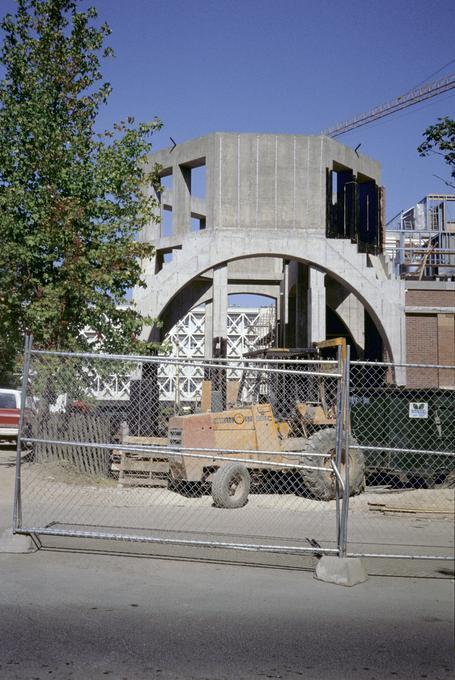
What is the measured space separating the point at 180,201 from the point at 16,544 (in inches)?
1002

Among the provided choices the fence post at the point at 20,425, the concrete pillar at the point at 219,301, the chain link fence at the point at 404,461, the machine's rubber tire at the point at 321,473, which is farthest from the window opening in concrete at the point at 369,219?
the fence post at the point at 20,425

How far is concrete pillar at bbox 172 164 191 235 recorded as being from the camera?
3170 centimetres

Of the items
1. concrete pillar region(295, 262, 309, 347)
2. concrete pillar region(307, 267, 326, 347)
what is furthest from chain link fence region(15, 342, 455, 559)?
concrete pillar region(295, 262, 309, 347)

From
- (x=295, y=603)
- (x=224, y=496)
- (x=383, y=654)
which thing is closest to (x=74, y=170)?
(x=224, y=496)

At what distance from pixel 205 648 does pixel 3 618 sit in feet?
5.65

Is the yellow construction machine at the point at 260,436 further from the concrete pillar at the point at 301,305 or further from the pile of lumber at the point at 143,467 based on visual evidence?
the concrete pillar at the point at 301,305

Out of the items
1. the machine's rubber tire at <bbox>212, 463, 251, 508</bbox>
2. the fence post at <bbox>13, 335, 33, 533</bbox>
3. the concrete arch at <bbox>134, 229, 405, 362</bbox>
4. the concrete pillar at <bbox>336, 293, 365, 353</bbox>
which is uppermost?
the concrete arch at <bbox>134, 229, 405, 362</bbox>

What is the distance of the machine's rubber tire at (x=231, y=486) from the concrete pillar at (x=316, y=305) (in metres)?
17.4

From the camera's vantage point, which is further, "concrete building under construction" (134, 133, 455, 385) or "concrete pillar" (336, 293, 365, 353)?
"concrete pillar" (336, 293, 365, 353)

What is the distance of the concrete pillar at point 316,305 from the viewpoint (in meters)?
29.0

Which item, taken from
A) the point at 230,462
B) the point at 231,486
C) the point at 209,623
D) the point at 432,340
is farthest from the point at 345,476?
the point at 432,340

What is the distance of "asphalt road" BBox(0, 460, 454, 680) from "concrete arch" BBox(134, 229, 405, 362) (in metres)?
21.2

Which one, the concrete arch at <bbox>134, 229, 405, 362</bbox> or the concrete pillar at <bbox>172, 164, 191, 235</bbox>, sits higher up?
the concrete pillar at <bbox>172, 164, 191, 235</bbox>

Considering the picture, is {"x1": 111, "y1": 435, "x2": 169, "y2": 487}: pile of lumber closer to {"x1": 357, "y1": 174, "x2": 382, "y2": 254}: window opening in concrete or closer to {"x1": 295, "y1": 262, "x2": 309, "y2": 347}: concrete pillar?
{"x1": 357, "y1": 174, "x2": 382, "y2": 254}: window opening in concrete
